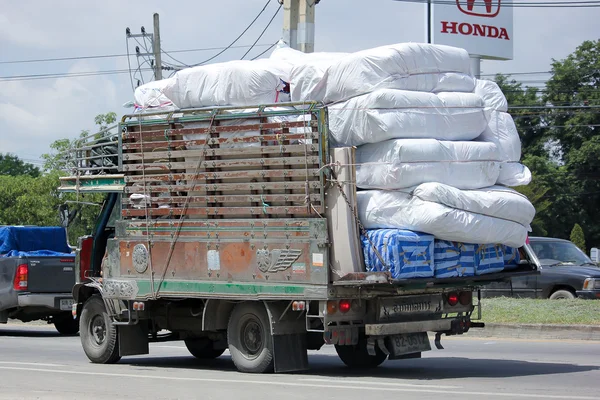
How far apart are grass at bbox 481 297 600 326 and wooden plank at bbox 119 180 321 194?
749 cm

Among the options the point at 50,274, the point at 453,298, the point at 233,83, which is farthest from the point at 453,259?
the point at 50,274

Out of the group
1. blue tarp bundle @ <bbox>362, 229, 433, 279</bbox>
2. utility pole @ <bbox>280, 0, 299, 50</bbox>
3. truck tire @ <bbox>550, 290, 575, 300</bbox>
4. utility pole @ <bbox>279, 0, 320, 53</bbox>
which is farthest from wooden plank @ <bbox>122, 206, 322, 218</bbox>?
truck tire @ <bbox>550, 290, 575, 300</bbox>

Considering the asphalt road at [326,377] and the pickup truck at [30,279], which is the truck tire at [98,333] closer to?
the asphalt road at [326,377]

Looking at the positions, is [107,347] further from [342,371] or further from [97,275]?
[342,371]

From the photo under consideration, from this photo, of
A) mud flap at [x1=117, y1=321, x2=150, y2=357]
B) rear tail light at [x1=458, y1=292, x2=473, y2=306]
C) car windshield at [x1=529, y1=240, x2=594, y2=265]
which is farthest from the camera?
car windshield at [x1=529, y1=240, x2=594, y2=265]

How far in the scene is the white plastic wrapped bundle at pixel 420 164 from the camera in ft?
34.9

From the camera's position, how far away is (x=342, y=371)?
480 inches

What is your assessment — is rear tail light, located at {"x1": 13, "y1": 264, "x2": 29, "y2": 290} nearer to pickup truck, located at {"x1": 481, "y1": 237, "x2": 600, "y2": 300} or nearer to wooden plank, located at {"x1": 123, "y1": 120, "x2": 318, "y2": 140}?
wooden plank, located at {"x1": 123, "y1": 120, "x2": 318, "y2": 140}

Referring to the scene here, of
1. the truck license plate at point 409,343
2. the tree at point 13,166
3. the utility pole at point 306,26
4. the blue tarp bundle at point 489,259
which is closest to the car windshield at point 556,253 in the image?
the utility pole at point 306,26

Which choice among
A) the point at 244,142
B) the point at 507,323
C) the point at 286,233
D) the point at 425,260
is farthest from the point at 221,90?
the point at 507,323

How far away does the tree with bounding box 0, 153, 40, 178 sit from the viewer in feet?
336

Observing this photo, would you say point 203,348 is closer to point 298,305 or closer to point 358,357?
point 358,357

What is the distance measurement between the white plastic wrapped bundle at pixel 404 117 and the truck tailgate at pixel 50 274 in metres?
8.80

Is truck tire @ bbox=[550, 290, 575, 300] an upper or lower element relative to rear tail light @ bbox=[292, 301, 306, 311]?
lower
